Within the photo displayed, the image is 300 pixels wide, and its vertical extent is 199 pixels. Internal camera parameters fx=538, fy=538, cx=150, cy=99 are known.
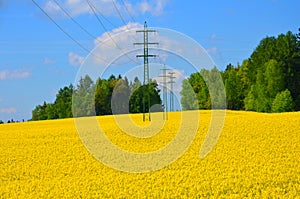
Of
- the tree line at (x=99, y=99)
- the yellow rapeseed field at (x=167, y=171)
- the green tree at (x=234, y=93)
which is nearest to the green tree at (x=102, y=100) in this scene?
the tree line at (x=99, y=99)

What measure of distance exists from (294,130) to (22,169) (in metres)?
17.8

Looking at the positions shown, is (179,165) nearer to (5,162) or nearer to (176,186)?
(176,186)

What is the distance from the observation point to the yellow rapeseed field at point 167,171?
55.8 ft

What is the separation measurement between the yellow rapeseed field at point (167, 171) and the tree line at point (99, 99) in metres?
35.2

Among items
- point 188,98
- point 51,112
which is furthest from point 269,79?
point 51,112

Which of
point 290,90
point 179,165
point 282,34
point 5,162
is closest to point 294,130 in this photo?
point 179,165

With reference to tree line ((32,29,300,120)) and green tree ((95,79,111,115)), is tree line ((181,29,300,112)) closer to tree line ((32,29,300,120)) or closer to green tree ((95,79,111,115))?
tree line ((32,29,300,120))

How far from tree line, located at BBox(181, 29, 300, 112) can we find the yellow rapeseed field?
208ft

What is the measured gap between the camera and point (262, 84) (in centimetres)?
9919

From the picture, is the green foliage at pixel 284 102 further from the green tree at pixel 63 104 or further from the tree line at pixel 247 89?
the green tree at pixel 63 104

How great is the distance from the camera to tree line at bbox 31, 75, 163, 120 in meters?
83.2

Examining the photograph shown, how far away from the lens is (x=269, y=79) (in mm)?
97125

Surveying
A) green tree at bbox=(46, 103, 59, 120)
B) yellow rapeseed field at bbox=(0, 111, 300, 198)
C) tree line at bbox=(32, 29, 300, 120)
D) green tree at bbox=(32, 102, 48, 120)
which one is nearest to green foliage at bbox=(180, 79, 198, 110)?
tree line at bbox=(32, 29, 300, 120)

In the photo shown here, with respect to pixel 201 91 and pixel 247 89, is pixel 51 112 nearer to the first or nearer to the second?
pixel 201 91
